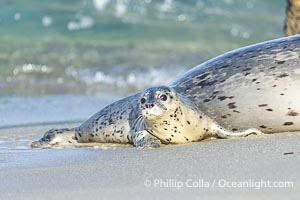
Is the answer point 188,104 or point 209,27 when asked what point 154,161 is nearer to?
point 188,104

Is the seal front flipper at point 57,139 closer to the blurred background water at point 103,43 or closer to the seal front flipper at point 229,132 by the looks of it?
the seal front flipper at point 229,132

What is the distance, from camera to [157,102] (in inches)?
171

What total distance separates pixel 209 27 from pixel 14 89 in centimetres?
487

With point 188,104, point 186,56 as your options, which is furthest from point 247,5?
point 188,104

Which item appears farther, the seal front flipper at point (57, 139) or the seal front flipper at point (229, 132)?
the seal front flipper at point (57, 139)

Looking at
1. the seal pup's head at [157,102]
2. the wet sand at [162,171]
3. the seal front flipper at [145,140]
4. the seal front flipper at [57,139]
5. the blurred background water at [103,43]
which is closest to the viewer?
the wet sand at [162,171]

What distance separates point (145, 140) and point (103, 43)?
25.9ft

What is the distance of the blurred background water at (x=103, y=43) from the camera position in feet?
29.4

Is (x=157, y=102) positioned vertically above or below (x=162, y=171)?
above

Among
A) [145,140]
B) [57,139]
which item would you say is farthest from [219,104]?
[57,139]

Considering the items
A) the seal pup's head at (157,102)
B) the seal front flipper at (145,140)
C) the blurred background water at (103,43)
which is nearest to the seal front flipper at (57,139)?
the seal front flipper at (145,140)

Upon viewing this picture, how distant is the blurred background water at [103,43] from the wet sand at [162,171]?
2661 mm

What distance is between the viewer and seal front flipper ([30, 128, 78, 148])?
194 inches

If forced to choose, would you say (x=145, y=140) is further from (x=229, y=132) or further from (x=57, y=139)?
(x=57, y=139)
